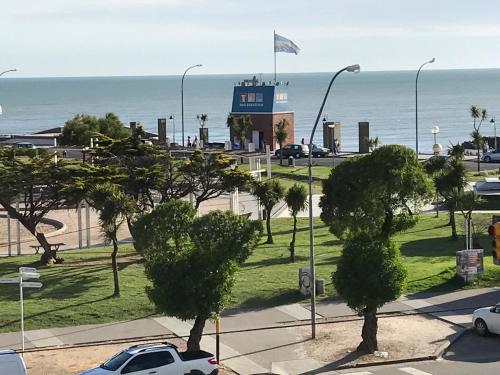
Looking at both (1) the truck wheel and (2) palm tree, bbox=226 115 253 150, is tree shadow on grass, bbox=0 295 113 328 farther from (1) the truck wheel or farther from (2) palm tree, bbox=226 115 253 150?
(2) palm tree, bbox=226 115 253 150

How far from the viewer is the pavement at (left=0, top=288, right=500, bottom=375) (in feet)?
76.9

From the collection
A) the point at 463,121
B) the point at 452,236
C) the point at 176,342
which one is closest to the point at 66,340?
the point at 176,342

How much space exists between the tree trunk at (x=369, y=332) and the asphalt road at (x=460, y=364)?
0.90 m

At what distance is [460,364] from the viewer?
2281cm

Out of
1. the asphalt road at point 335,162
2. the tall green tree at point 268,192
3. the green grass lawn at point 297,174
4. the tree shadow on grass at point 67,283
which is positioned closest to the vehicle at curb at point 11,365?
the tree shadow on grass at point 67,283

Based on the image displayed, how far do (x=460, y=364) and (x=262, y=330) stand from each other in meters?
5.85

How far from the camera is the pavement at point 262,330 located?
76.9ft

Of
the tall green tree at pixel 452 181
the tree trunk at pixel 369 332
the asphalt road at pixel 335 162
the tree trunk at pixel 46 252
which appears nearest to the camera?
the tree trunk at pixel 369 332

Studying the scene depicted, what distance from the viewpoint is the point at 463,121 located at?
168 m

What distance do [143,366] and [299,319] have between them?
7.93 meters

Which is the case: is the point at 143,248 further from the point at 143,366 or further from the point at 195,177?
the point at 195,177

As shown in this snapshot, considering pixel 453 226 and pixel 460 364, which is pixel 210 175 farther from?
pixel 460 364

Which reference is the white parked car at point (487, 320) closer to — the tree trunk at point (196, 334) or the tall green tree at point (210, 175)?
the tree trunk at point (196, 334)

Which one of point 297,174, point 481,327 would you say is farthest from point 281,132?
point 481,327
